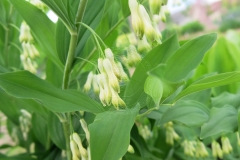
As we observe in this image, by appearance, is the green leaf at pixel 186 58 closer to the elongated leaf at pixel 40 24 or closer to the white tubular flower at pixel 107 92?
the white tubular flower at pixel 107 92

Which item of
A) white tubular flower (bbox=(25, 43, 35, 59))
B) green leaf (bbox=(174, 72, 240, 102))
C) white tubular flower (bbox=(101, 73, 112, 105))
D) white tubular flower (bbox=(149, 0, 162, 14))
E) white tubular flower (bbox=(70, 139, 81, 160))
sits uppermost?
white tubular flower (bbox=(149, 0, 162, 14))

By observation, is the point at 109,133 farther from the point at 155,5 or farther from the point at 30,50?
the point at 30,50

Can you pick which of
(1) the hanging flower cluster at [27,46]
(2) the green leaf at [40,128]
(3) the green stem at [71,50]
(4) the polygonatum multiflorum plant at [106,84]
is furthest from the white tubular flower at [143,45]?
(2) the green leaf at [40,128]

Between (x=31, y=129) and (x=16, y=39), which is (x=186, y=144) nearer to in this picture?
(x=31, y=129)

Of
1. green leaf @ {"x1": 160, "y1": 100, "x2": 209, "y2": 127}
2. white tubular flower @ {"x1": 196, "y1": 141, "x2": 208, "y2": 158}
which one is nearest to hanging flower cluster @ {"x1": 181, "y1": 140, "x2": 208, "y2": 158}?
white tubular flower @ {"x1": 196, "y1": 141, "x2": 208, "y2": 158}

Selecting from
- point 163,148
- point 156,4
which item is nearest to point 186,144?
point 163,148

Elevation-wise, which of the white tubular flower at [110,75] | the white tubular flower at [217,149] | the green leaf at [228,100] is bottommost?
the white tubular flower at [217,149]

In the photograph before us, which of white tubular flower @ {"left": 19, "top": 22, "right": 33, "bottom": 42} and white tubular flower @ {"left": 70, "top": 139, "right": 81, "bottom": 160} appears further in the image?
white tubular flower @ {"left": 19, "top": 22, "right": 33, "bottom": 42}

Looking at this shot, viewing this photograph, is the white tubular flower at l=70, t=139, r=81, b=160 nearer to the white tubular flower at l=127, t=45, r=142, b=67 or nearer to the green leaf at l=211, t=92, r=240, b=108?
the white tubular flower at l=127, t=45, r=142, b=67
